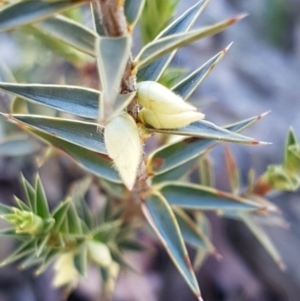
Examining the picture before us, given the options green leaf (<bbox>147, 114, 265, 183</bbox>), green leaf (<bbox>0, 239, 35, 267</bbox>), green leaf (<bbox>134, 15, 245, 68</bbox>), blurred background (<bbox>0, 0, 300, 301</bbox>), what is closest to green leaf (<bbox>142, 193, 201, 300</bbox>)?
green leaf (<bbox>147, 114, 265, 183</bbox>)

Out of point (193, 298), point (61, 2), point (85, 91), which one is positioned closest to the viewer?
point (61, 2)

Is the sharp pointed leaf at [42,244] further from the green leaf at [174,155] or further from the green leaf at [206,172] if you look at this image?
the green leaf at [206,172]

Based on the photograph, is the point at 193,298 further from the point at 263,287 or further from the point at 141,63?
the point at 141,63

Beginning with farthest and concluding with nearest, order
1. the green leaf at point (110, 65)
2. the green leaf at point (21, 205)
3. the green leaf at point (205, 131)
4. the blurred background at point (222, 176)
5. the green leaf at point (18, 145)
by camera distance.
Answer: the blurred background at point (222, 176) < the green leaf at point (18, 145) < the green leaf at point (21, 205) < the green leaf at point (205, 131) < the green leaf at point (110, 65)

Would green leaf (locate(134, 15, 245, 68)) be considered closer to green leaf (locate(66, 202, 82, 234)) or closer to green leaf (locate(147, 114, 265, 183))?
green leaf (locate(147, 114, 265, 183))

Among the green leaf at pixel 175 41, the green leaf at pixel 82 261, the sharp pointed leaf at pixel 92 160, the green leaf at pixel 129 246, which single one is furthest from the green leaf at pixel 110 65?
the green leaf at pixel 129 246

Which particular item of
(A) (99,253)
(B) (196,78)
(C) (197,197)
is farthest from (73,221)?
(B) (196,78)

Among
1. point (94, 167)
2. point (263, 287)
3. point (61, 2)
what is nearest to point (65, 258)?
point (94, 167)
